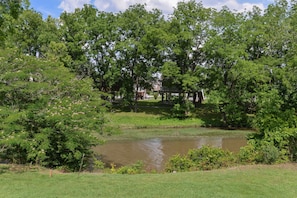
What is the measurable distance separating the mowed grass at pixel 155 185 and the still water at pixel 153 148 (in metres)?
5.76

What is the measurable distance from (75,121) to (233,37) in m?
21.1

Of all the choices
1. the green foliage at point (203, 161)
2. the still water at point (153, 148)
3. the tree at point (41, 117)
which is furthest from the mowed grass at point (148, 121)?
the green foliage at point (203, 161)

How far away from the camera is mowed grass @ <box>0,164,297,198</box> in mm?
6918

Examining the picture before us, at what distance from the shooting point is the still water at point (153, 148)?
52.1 feet

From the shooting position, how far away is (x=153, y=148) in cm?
1900

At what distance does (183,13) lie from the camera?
29969mm

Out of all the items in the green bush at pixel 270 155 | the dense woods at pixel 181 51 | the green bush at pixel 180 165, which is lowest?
the green bush at pixel 180 165

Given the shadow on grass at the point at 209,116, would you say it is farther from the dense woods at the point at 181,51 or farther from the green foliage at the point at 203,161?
the green foliage at the point at 203,161

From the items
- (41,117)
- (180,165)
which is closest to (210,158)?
(180,165)

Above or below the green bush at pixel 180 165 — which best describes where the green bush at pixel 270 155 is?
above

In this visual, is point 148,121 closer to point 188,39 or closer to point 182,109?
point 182,109

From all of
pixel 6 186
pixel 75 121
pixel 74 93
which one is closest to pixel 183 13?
pixel 74 93

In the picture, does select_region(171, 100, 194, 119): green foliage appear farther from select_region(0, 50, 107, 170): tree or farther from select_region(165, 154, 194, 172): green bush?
select_region(165, 154, 194, 172): green bush

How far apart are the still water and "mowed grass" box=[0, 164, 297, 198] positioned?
5756mm
